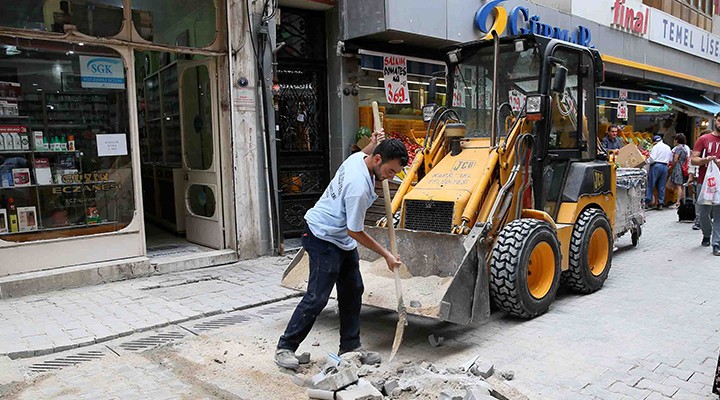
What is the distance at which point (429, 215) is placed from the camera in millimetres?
5387

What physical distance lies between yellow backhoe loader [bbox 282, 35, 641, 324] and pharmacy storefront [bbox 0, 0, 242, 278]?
116 inches

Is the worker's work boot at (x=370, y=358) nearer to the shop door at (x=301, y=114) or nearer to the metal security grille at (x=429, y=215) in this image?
the metal security grille at (x=429, y=215)

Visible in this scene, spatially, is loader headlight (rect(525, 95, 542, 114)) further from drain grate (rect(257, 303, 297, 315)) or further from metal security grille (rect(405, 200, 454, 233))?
drain grate (rect(257, 303, 297, 315))

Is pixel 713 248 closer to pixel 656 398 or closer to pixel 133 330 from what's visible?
pixel 656 398

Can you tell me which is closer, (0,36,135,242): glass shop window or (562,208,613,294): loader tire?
(562,208,613,294): loader tire

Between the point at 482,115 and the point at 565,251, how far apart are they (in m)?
1.74

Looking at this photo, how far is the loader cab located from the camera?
5.73 m

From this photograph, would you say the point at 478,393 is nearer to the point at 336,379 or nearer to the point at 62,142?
the point at 336,379

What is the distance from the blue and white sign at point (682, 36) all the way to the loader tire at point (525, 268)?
13.1 metres

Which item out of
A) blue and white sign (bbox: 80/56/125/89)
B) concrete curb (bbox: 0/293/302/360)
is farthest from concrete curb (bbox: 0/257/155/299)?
blue and white sign (bbox: 80/56/125/89)

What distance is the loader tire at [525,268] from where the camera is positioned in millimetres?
4863

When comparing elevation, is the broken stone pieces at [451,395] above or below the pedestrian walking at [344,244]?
below

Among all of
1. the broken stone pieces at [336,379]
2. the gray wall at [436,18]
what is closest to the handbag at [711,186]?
the gray wall at [436,18]

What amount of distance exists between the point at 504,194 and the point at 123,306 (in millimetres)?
3987
